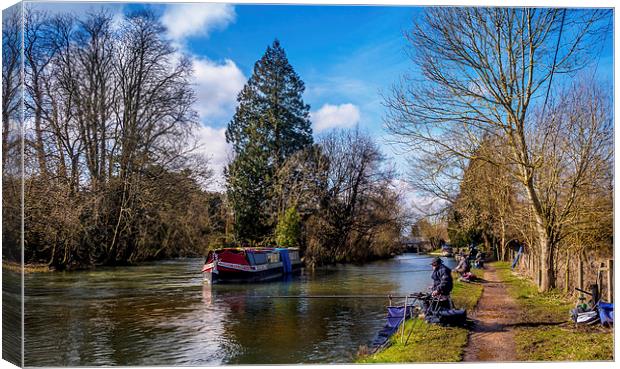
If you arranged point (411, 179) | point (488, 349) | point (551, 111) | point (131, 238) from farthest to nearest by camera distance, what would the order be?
point (131, 238) < point (411, 179) < point (551, 111) < point (488, 349)

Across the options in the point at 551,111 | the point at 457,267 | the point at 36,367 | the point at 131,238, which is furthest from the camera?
the point at 457,267

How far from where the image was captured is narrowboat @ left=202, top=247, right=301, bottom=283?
13.2 metres

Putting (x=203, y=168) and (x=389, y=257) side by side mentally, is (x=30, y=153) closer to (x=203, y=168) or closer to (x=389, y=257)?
(x=203, y=168)

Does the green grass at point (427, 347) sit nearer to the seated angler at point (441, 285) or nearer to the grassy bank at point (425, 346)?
the grassy bank at point (425, 346)

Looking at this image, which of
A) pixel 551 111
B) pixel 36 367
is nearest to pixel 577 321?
pixel 551 111

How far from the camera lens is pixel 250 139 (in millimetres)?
11648

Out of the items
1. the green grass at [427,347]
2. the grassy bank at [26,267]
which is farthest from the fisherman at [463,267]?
the grassy bank at [26,267]

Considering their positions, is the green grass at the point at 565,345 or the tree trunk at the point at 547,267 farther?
the tree trunk at the point at 547,267

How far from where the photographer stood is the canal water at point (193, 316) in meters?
8.59

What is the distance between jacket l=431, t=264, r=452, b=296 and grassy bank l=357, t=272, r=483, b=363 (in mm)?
543

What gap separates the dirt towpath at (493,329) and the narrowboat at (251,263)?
3.87 metres

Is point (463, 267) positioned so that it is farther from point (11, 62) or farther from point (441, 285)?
point (11, 62)

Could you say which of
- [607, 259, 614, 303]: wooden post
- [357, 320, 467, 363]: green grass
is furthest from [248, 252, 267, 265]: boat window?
[607, 259, 614, 303]: wooden post

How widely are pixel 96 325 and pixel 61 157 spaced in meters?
2.75
